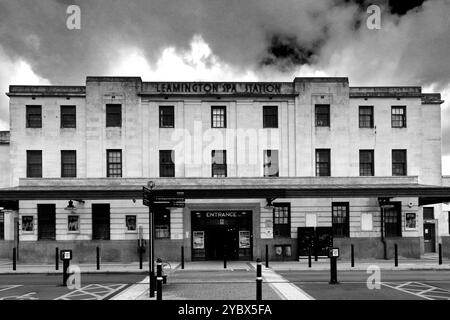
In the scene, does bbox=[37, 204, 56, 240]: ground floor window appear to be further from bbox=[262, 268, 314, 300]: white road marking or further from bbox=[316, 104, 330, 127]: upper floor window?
bbox=[316, 104, 330, 127]: upper floor window

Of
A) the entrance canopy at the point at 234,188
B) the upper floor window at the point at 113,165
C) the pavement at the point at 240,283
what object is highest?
the upper floor window at the point at 113,165

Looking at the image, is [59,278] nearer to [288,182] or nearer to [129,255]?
[129,255]

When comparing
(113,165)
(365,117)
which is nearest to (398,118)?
(365,117)

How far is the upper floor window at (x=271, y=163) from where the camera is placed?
2695cm

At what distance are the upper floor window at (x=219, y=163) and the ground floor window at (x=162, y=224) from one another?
13.3ft

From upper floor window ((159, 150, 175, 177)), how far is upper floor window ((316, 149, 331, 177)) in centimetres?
940

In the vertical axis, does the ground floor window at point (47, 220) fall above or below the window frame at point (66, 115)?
below

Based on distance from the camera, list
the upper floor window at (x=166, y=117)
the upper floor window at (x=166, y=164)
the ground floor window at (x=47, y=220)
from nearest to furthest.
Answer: the ground floor window at (x=47, y=220) < the upper floor window at (x=166, y=164) < the upper floor window at (x=166, y=117)

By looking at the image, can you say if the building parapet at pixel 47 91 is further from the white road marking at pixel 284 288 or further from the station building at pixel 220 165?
the white road marking at pixel 284 288

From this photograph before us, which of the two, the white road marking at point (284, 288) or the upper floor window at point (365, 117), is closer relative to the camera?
the white road marking at point (284, 288)

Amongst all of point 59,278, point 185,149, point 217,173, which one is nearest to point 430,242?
point 217,173

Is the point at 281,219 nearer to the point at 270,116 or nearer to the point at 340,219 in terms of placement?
the point at 340,219

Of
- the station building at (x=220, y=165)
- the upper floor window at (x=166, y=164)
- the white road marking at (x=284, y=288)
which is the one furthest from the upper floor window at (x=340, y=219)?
the upper floor window at (x=166, y=164)

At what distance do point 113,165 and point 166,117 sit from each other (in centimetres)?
457
